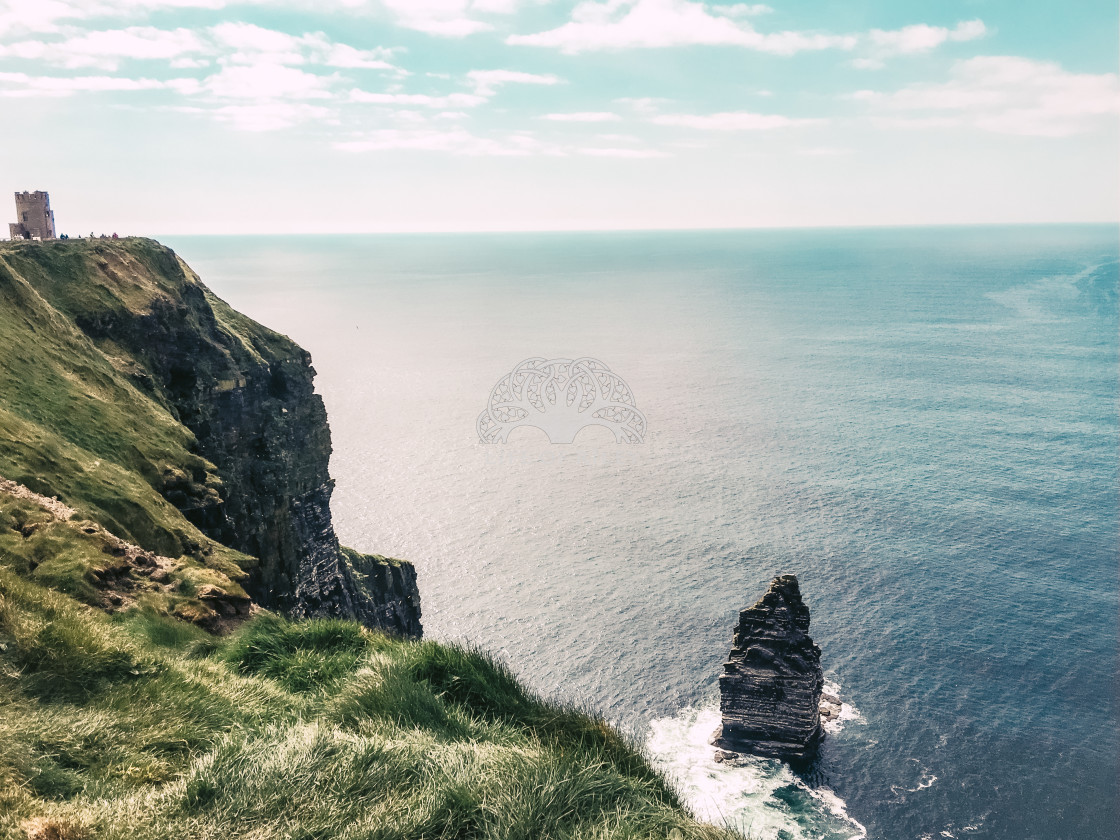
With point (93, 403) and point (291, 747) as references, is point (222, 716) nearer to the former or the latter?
point (291, 747)

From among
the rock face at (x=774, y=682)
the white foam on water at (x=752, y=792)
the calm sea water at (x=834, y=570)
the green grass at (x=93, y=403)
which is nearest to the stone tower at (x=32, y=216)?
the green grass at (x=93, y=403)

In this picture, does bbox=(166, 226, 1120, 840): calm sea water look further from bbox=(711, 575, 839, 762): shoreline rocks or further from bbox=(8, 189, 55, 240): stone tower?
bbox=(8, 189, 55, 240): stone tower

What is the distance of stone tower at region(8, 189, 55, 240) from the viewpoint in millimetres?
57594

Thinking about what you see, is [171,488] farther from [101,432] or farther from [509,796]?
[509,796]

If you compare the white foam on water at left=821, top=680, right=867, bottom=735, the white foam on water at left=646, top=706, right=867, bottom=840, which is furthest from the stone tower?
the white foam on water at left=821, top=680, right=867, bottom=735

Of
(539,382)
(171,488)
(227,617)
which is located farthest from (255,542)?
(539,382)

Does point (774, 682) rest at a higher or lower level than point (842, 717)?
higher

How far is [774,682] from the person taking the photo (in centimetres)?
7081

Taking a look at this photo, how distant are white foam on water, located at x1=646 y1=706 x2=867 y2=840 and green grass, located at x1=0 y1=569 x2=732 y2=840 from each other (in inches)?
2041

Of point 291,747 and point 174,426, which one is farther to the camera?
point 174,426

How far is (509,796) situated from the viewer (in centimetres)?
1066

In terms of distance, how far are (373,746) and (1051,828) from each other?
234 ft

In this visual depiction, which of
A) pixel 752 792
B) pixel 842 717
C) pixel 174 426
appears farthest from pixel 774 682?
pixel 174 426

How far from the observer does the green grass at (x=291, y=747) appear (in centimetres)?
1041
